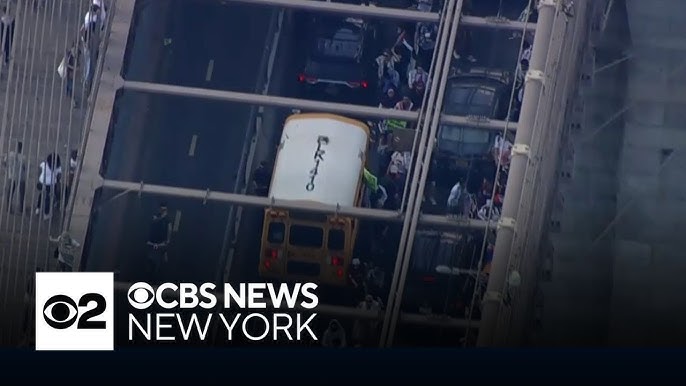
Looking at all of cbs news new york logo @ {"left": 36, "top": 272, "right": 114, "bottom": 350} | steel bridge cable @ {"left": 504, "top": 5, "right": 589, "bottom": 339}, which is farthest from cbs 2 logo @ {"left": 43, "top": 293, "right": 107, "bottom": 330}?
steel bridge cable @ {"left": 504, "top": 5, "right": 589, "bottom": 339}

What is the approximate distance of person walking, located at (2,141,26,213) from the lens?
53.4 metres

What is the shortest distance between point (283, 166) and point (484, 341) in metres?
7.18

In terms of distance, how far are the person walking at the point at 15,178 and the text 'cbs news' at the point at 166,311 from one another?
3.59 m

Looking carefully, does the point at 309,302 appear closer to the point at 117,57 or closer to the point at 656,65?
the point at 117,57

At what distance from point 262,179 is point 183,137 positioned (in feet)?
7.79

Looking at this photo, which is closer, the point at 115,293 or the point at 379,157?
the point at 115,293

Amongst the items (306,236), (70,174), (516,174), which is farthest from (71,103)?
(516,174)

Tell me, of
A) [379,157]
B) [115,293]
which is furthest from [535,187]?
[115,293]

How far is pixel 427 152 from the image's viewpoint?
5297 centimetres

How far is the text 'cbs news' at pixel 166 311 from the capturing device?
151ft

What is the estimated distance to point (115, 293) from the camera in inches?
2035

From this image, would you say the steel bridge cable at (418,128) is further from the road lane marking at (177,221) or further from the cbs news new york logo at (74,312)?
the cbs news new york logo at (74,312)

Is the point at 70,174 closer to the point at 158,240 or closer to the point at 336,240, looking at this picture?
the point at 158,240

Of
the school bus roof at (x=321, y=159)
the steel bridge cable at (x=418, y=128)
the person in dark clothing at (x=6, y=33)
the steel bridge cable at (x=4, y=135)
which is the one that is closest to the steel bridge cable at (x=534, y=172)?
the steel bridge cable at (x=418, y=128)
